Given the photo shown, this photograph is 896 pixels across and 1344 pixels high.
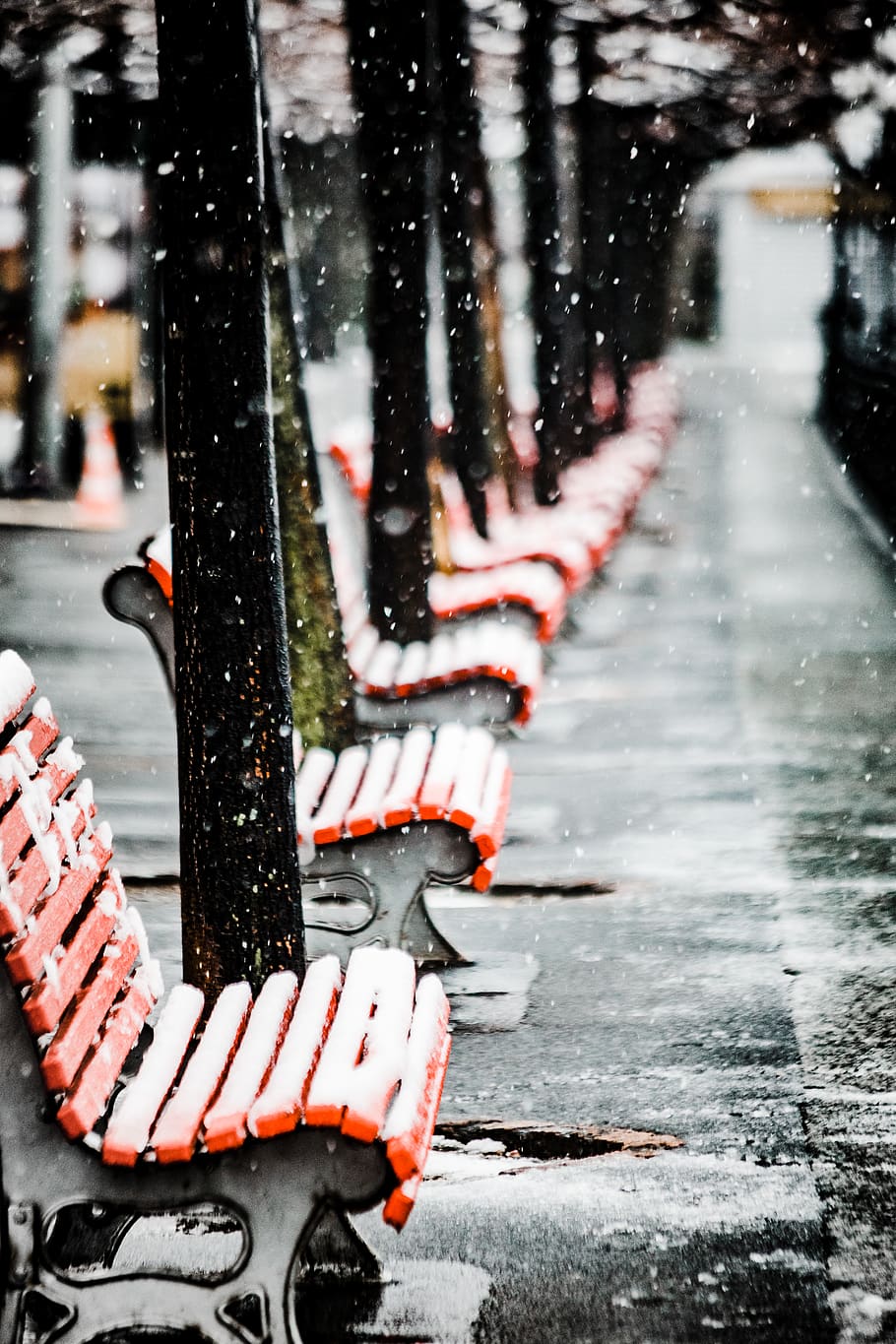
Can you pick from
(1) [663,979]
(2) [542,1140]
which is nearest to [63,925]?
(2) [542,1140]

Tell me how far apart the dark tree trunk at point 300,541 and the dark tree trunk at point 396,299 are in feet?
4.47

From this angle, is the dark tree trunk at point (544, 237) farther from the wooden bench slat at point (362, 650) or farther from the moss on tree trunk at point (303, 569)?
the moss on tree trunk at point (303, 569)

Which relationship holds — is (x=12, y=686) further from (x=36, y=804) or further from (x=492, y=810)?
(x=492, y=810)

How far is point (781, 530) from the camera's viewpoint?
552 inches

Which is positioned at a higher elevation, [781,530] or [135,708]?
[135,708]

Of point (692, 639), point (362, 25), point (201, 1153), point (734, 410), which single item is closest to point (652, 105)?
point (734, 410)

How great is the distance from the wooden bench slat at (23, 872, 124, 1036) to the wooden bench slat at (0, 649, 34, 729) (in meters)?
0.39

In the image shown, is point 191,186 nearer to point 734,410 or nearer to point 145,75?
point 145,75

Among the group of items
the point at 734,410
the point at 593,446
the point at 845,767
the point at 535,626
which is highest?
the point at 535,626

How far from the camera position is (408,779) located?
4426mm

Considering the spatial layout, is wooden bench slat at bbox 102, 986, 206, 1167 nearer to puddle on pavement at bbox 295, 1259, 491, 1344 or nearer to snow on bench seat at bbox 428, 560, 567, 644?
puddle on pavement at bbox 295, 1259, 491, 1344

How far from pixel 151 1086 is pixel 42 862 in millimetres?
410

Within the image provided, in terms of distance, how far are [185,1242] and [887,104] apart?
13028mm

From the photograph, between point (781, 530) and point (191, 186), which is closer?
point (191, 186)
